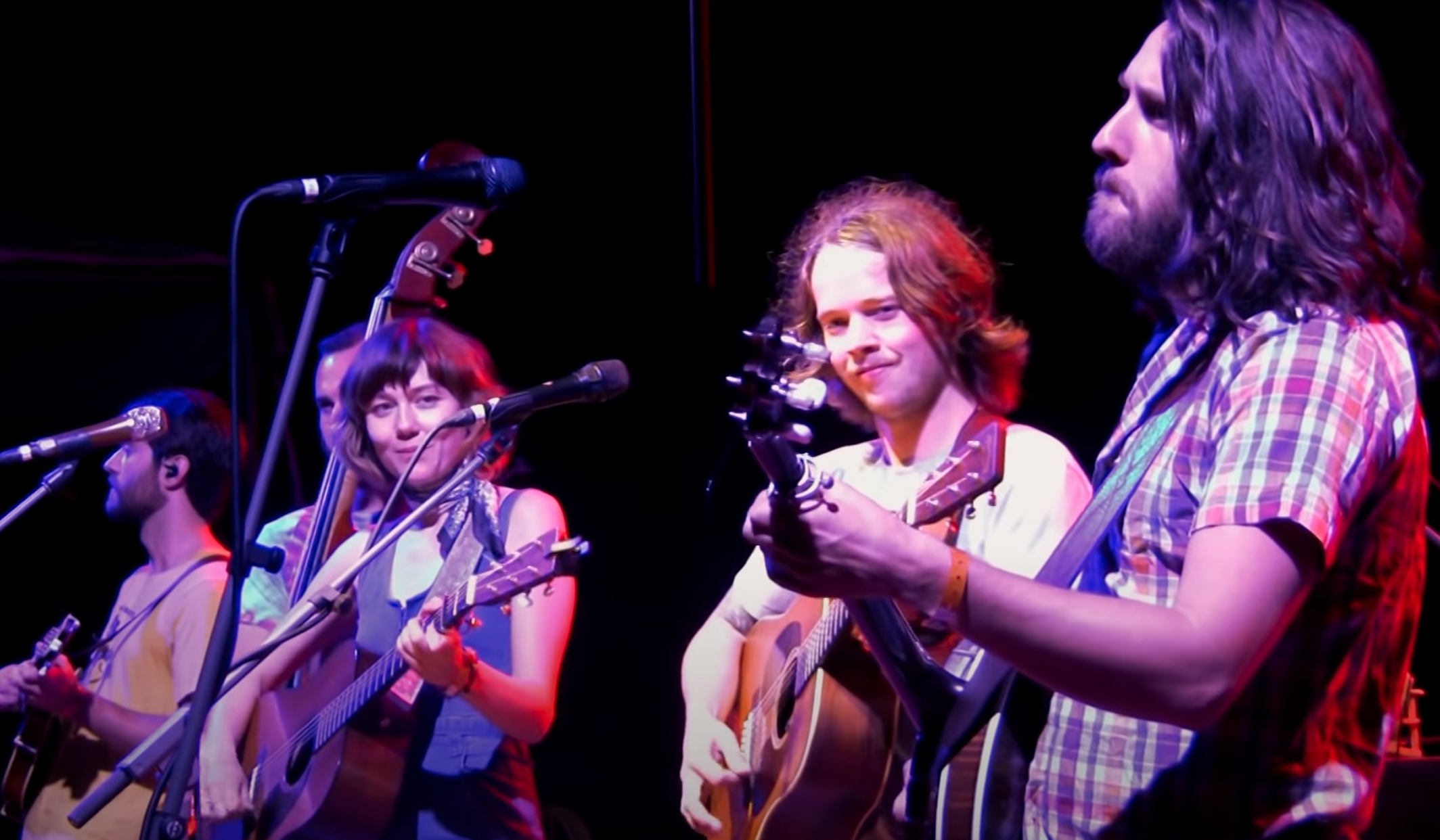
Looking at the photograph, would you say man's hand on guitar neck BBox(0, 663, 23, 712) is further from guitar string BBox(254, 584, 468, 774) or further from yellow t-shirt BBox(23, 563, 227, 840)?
guitar string BBox(254, 584, 468, 774)

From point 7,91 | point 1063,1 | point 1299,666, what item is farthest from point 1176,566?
point 7,91

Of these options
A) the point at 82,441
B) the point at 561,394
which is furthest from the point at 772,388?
the point at 82,441

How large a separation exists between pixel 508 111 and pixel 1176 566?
3.90 m

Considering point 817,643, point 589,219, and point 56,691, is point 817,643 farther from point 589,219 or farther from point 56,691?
point 589,219

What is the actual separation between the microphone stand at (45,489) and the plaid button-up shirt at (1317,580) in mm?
3203

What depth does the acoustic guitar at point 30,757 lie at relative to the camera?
394 centimetres

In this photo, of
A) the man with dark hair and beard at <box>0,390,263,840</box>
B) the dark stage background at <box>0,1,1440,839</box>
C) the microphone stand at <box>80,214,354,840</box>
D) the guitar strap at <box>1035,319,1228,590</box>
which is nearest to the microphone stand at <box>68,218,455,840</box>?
the microphone stand at <box>80,214,354,840</box>

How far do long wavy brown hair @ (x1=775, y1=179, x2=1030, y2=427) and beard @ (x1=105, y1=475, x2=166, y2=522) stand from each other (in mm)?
2385

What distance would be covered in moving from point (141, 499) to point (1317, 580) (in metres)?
3.92

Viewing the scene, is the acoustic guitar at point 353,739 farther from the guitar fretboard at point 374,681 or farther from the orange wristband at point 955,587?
the orange wristband at point 955,587

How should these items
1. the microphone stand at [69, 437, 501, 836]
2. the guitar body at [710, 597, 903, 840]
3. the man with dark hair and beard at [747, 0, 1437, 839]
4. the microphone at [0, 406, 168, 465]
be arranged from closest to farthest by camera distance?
the man with dark hair and beard at [747, 0, 1437, 839], the microphone stand at [69, 437, 501, 836], the guitar body at [710, 597, 903, 840], the microphone at [0, 406, 168, 465]

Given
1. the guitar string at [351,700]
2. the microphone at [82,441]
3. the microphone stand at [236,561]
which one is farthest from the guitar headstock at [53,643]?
the microphone stand at [236,561]

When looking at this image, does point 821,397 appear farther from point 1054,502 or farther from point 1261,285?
point 1054,502

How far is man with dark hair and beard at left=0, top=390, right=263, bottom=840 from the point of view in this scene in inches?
149
